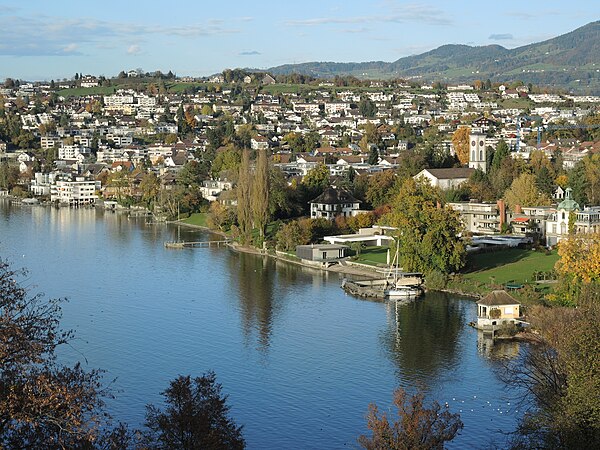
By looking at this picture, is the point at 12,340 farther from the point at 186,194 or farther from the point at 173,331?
the point at 186,194

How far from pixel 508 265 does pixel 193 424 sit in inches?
495

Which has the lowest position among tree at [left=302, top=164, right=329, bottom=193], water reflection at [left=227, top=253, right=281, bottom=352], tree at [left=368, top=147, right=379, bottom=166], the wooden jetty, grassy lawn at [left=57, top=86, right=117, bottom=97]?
water reflection at [left=227, top=253, right=281, bottom=352]

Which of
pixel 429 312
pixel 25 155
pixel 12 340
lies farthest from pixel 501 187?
pixel 25 155

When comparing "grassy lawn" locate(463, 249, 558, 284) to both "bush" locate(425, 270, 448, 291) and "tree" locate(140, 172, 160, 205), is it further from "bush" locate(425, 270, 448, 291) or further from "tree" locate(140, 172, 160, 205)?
"tree" locate(140, 172, 160, 205)

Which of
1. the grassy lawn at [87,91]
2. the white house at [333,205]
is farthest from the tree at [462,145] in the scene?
the grassy lawn at [87,91]

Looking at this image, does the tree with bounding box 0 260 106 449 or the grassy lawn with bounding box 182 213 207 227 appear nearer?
the tree with bounding box 0 260 106 449

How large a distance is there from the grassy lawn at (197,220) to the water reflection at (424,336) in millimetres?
12908

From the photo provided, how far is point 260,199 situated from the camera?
925 inches

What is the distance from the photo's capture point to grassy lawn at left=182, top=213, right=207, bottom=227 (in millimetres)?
29014

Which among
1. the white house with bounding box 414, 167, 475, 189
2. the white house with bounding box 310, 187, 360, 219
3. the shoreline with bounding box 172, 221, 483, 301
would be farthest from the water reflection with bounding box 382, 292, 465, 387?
the white house with bounding box 414, 167, 475, 189

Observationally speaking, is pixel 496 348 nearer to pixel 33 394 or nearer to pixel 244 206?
pixel 33 394

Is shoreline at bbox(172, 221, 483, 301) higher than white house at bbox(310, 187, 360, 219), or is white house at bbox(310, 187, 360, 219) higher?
white house at bbox(310, 187, 360, 219)

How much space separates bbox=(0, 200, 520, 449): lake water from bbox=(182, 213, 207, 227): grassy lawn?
7002mm

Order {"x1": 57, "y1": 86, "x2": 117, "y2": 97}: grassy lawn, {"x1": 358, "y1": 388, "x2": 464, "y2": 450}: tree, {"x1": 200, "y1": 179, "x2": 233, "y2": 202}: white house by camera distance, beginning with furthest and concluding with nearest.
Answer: {"x1": 57, "y1": 86, "x2": 117, "y2": 97}: grassy lawn, {"x1": 200, "y1": 179, "x2": 233, "y2": 202}: white house, {"x1": 358, "y1": 388, "x2": 464, "y2": 450}: tree
